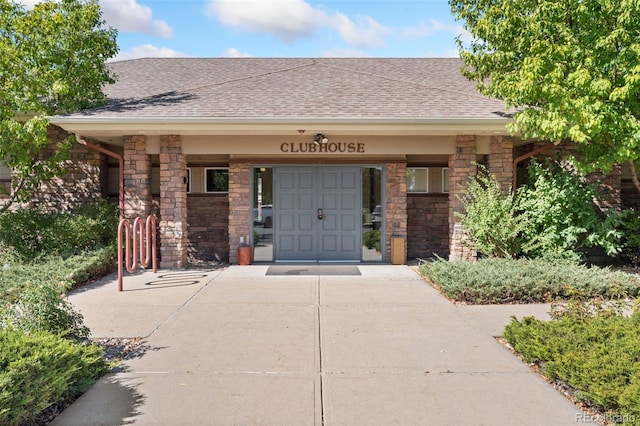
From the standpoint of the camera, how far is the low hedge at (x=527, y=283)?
6.68 meters

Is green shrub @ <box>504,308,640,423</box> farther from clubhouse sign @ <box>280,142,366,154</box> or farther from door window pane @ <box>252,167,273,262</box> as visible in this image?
door window pane @ <box>252,167,273,262</box>

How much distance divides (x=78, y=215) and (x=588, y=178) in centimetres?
1130

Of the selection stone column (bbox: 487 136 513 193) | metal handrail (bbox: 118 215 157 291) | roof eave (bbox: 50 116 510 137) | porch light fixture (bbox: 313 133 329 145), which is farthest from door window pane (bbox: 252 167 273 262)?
stone column (bbox: 487 136 513 193)

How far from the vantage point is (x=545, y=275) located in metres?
7.04

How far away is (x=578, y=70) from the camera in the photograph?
6676mm

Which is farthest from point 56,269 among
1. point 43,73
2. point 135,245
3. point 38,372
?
point 38,372

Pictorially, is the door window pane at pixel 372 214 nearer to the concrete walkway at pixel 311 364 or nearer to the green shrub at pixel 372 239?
the green shrub at pixel 372 239

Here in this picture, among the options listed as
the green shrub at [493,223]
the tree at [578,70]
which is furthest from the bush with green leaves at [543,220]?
the tree at [578,70]

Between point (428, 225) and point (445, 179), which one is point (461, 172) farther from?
point (428, 225)

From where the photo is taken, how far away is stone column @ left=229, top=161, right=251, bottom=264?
10.5 meters

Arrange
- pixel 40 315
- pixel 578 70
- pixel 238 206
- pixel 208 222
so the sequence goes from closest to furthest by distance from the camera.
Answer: pixel 40 315, pixel 578 70, pixel 238 206, pixel 208 222

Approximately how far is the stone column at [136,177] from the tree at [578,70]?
7.30 metres

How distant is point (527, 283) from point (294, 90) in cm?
668

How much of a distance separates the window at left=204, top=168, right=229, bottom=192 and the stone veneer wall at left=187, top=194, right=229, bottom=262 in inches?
7.5
